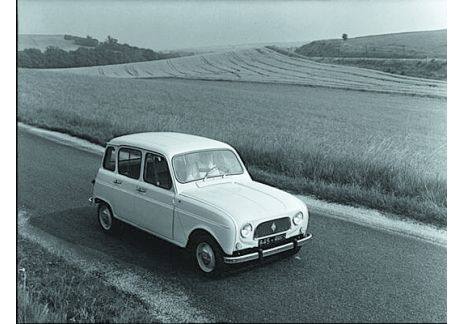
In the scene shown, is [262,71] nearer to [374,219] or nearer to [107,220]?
[374,219]

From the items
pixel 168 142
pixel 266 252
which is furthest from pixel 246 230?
pixel 168 142

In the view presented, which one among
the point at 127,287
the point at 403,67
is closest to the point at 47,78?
the point at 127,287

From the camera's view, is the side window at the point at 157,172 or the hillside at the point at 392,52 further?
the hillside at the point at 392,52

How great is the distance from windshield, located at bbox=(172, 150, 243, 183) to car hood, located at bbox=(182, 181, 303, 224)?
0.15m

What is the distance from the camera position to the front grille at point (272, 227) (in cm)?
421

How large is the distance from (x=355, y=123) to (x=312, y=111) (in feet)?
1.64

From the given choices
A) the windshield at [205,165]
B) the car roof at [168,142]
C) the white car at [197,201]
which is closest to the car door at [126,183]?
the white car at [197,201]

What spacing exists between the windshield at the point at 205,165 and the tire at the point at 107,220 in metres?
0.98

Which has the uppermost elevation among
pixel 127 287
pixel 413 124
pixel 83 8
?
pixel 83 8

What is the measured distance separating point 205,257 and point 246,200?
634 mm

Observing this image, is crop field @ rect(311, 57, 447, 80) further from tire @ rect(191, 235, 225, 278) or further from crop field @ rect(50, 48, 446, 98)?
tire @ rect(191, 235, 225, 278)

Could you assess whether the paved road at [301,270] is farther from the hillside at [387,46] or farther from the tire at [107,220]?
the hillside at [387,46]
